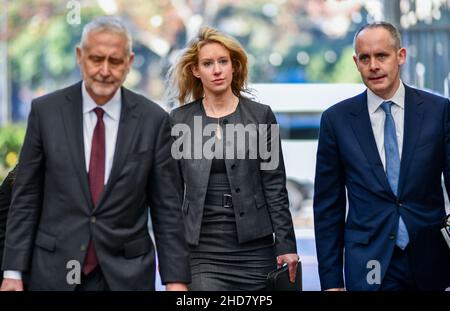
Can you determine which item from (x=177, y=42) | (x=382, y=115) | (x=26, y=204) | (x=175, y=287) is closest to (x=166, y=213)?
(x=175, y=287)

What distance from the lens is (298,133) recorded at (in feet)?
39.5

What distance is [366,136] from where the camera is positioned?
4.74 m

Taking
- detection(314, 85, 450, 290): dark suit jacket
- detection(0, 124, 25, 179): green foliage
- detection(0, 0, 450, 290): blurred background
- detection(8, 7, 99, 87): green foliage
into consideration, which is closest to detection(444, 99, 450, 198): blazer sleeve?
detection(314, 85, 450, 290): dark suit jacket

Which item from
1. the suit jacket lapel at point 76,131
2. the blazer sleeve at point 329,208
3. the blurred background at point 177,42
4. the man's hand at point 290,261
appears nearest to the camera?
the suit jacket lapel at point 76,131

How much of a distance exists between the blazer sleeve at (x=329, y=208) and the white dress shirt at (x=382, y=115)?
199 mm

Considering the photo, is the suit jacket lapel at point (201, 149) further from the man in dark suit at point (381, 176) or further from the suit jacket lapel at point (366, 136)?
the suit jacket lapel at point (366, 136)

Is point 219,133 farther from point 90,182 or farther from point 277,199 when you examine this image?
point 90,182

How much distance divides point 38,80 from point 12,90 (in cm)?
65

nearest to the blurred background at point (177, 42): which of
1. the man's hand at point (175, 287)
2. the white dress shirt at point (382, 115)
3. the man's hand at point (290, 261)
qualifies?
the man's hand at point (290, 261)

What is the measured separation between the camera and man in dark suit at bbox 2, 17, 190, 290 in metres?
3.89

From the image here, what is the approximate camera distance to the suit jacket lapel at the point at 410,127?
463 centimetres
